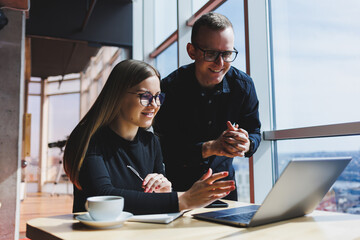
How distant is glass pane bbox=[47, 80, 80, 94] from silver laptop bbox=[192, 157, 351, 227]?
30.7 ft

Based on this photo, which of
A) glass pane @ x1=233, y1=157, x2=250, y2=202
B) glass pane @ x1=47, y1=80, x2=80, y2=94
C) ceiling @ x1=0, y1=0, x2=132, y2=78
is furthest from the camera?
glass pane @ x1=47, y1=80, x2=80, y2=94

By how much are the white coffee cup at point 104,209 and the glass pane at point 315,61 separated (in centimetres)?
163

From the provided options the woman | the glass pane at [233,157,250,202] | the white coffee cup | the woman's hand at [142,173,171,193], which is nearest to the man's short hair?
the woman

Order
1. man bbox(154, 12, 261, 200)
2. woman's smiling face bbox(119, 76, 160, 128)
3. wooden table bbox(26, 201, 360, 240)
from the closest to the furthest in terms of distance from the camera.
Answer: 1. wooden table bbox(26, 201, 360, 240)
2. woman's smiling face bbox(119, 76, 160, 128)
3. man bbox(154, 12, 261, 200)

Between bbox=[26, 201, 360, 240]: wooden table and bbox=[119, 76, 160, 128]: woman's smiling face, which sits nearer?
bbox=[26, 201, 360, 240]: wooden table

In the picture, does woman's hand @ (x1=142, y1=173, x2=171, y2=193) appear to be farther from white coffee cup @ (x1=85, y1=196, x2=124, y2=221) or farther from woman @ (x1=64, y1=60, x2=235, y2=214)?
white coffee cup @ (x1=85, y1=196, x2=124, y2=221)

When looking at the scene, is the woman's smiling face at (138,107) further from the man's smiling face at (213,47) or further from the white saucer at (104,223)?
the white saucer at (104,223)

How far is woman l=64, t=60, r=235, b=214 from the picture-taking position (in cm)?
114

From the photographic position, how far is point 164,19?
4758mm

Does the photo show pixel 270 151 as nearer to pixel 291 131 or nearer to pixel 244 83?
pixel 291 131

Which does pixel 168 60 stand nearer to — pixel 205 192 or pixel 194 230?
pixel 205 192

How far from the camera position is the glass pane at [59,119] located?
9.34 meters

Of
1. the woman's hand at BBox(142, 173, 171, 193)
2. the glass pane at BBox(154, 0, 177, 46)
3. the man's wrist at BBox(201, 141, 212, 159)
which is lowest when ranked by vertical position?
the woman's hand at BBox(142, 173, 171, 193)

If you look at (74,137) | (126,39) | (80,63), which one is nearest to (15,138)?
(126,39)
